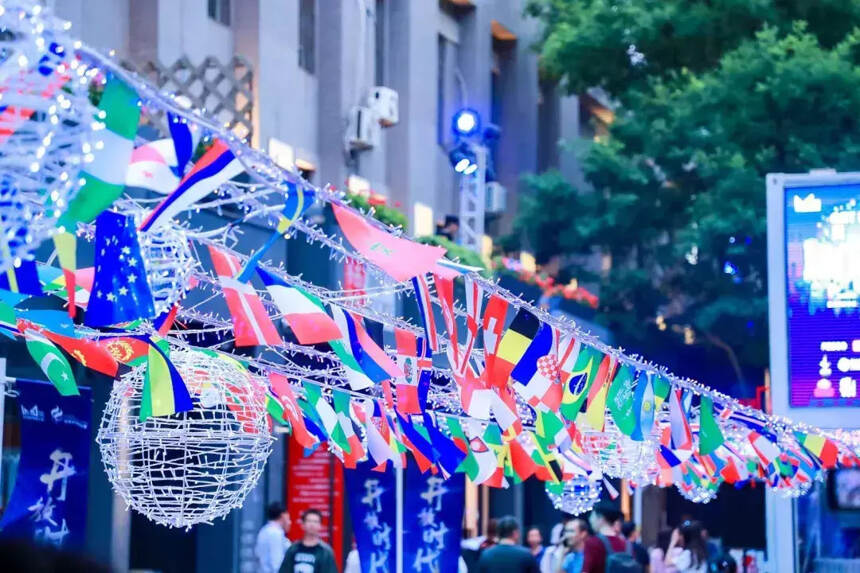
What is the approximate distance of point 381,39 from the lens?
24.2m

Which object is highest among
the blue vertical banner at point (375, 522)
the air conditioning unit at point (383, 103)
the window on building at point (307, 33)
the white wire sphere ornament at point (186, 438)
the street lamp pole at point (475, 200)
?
the window on building at point (307, 33)

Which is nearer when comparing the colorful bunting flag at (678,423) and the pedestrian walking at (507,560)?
the colorful bunting flag at (678,423)

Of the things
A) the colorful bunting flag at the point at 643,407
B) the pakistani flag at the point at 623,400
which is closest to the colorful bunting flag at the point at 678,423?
the colorful bunting flag at the point at 643,407

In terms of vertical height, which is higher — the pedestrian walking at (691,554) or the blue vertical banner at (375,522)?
the blue vertical banner at (375,522)

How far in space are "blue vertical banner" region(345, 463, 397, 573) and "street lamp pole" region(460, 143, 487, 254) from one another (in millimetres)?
13944

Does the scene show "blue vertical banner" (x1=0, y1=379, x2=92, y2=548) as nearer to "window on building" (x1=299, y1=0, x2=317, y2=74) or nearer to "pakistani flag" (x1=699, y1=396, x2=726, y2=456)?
"pakistani flag" (x1=699, y1=396, x2=726, y2=456)

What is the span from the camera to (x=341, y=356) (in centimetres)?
838

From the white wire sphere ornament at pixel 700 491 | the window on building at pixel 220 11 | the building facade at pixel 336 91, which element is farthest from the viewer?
the window on building at pixel 220 11

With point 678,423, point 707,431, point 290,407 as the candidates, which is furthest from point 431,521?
point 707,431

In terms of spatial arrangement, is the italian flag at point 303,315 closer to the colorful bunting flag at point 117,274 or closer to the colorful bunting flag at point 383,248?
the colorful bunting flag at point 383,248

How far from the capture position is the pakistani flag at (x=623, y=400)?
1059cm

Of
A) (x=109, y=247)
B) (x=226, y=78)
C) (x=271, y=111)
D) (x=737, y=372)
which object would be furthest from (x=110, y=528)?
(x=737, y=372)

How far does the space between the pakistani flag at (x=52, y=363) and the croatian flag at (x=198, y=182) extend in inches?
113

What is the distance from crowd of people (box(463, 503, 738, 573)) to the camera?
11.8m
